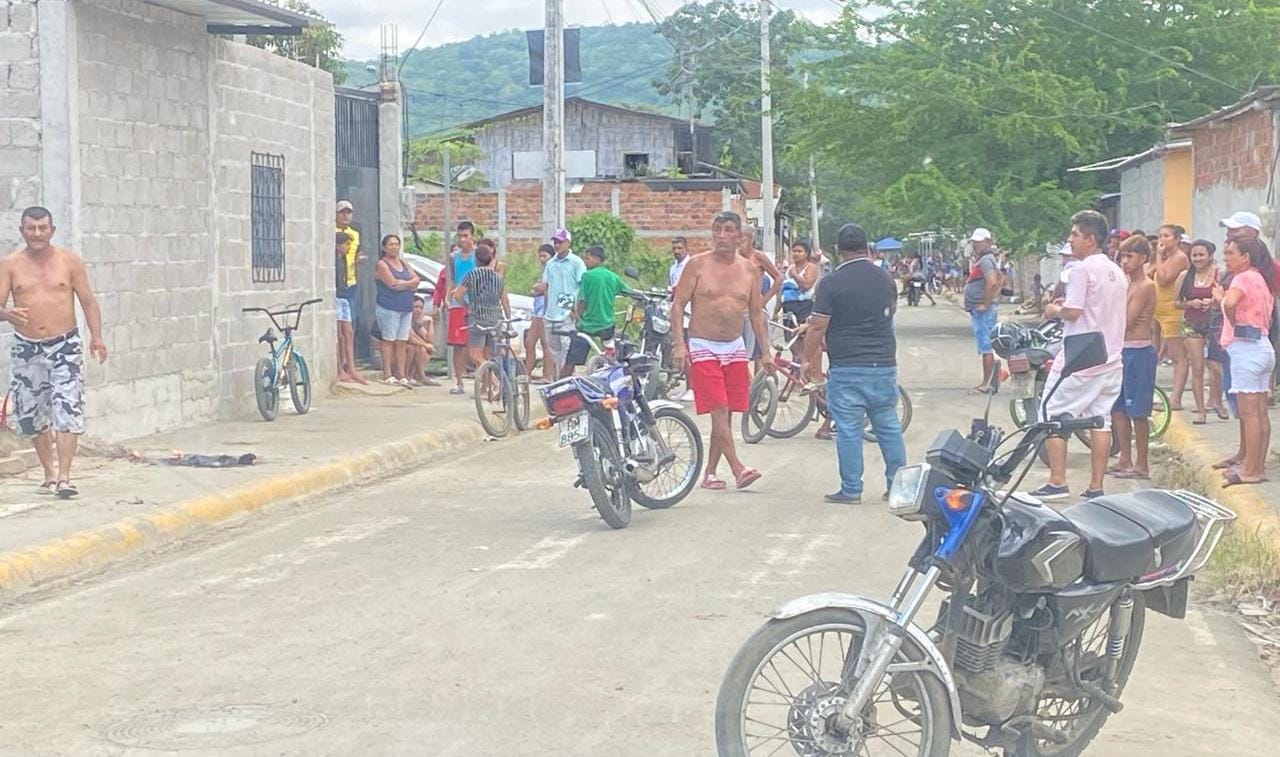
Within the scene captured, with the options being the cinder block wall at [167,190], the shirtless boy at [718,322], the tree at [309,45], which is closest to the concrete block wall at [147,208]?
the cinder block wall at [167,190]

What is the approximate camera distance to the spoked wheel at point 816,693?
17.5ft

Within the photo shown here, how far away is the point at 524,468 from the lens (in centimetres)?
1452

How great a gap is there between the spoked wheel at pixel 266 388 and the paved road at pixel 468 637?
Answer: 423 cm

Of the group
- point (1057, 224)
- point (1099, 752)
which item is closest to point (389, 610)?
point (1099, 752)

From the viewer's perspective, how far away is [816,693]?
213 inches

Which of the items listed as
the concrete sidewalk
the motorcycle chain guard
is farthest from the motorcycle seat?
the concrete sidewalk

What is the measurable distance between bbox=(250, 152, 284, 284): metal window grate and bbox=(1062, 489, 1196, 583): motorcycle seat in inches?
511

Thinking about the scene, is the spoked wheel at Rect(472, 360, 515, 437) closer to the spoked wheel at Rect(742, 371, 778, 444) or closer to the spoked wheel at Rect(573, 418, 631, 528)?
the spoked wheel at Rect(742, 371, 778, 444)

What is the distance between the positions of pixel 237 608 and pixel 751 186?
1809 inches

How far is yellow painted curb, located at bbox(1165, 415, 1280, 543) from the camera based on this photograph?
35.6 feet

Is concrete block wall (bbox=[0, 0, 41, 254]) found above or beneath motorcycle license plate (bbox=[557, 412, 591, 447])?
above

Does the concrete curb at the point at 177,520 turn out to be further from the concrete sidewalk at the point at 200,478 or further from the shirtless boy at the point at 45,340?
the shirtless boy at the point at 45,340

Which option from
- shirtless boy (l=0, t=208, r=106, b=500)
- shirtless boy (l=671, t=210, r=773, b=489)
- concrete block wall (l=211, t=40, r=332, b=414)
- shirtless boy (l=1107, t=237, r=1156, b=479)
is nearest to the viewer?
shirtless boy (l=0, t=208, r=106, b=500)

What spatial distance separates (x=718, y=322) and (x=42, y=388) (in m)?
4.51
